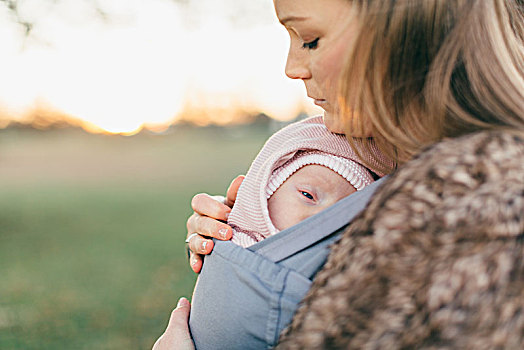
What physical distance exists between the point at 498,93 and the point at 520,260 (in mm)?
463

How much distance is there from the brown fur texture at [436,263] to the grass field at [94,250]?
5.83m

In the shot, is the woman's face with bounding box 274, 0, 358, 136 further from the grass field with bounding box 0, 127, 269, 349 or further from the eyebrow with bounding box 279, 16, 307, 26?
the grass field with bounding box 0, 127, 269, 349

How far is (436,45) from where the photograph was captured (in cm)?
123

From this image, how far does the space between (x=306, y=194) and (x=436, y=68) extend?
0.50m

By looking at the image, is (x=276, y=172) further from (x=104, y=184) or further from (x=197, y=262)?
(x=104, y=184)

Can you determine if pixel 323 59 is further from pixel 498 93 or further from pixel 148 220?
pixel 148 220

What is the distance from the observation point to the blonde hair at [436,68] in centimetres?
119

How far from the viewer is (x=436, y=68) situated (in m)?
1.22

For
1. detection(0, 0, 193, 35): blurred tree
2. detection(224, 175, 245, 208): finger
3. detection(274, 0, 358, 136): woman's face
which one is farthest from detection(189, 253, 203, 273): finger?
detection(0, 0, 193, 35): blurred tree

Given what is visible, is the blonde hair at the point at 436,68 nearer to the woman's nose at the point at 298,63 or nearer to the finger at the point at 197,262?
the woman's nose at the point at 298,63

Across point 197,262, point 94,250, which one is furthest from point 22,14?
point 94,250

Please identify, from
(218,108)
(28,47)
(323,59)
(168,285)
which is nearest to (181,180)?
(218,108)

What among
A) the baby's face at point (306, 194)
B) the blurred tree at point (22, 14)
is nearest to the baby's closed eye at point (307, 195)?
the baby's face at point (306, 194)

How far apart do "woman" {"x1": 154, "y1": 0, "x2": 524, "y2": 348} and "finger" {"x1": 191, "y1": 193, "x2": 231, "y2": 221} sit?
0.51 m
